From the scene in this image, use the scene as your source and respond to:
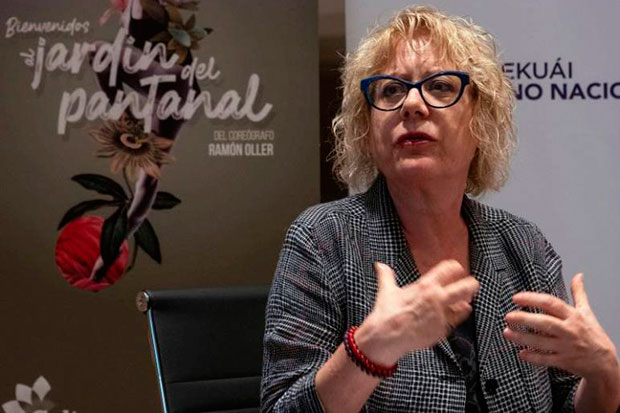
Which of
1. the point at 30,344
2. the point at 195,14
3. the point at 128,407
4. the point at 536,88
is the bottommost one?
the point at 128,407

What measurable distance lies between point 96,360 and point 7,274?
16.3 inches

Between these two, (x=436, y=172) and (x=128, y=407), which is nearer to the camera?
(x=436, y=172)

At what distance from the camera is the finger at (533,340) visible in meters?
1.34

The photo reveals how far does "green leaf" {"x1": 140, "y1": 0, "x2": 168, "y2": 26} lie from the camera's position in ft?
9.53

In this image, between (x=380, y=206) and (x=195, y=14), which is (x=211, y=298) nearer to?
(x=380, y=206)

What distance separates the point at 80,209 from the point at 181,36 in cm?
69

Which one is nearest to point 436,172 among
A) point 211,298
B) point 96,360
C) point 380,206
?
point 380,206

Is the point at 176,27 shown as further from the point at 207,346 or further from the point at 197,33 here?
the point at 207,346

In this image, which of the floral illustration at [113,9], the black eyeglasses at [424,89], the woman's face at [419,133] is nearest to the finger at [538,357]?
the woman's face at [419,133]

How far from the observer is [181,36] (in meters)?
2.93

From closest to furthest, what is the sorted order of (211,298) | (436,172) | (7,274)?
(436,172) → (211,298) → (7,274)

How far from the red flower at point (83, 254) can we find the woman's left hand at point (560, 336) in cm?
178

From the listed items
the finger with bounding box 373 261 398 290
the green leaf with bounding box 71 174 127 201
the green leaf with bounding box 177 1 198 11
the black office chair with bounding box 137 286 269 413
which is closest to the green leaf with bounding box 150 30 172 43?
the green leaf with bounding box 177 1 198 11

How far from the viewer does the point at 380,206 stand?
172 centimetres
